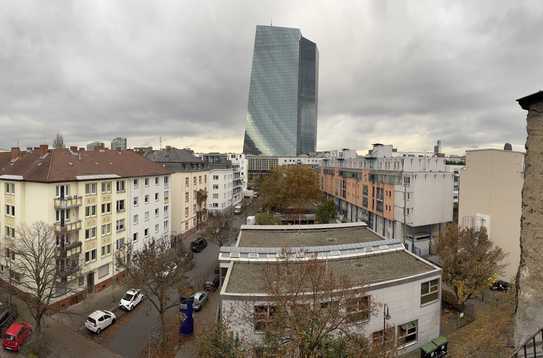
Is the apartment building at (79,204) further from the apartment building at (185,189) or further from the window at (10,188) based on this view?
the apartment building at (185,189)

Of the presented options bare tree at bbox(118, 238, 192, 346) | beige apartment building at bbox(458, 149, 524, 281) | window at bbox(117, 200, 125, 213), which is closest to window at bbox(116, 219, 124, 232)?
window at bbox(117, 200, 125, 213)

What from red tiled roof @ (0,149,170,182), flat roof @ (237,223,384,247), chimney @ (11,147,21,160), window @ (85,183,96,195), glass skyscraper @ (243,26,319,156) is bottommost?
flat roof @ (237,223,384,247)

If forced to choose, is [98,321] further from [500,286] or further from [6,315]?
[500,286]

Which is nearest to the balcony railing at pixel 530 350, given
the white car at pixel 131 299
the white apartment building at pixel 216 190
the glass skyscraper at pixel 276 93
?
the white car at pixel 131 299

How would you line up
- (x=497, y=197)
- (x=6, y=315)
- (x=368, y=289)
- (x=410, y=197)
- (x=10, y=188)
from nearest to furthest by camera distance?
(x=368, y=289) < (x=6, y=315) < (x=10, y=188) < (x=497, y=197) < (x=410, y=197)

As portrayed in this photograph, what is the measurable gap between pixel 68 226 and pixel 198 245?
1617cm

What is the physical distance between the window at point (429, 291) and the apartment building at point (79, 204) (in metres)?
21.3

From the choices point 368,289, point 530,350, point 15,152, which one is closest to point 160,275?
point 368,289

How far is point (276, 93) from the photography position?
414 ft

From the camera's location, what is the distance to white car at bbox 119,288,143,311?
72.8 ft

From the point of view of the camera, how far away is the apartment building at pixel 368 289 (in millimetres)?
13719

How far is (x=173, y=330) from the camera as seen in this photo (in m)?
19.6

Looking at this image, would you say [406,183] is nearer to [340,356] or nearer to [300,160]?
[340,356]

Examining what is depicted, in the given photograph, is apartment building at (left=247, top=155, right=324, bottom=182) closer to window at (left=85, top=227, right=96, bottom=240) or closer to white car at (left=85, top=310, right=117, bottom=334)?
window at (left=85, top=227, right=96, bottom=240)
